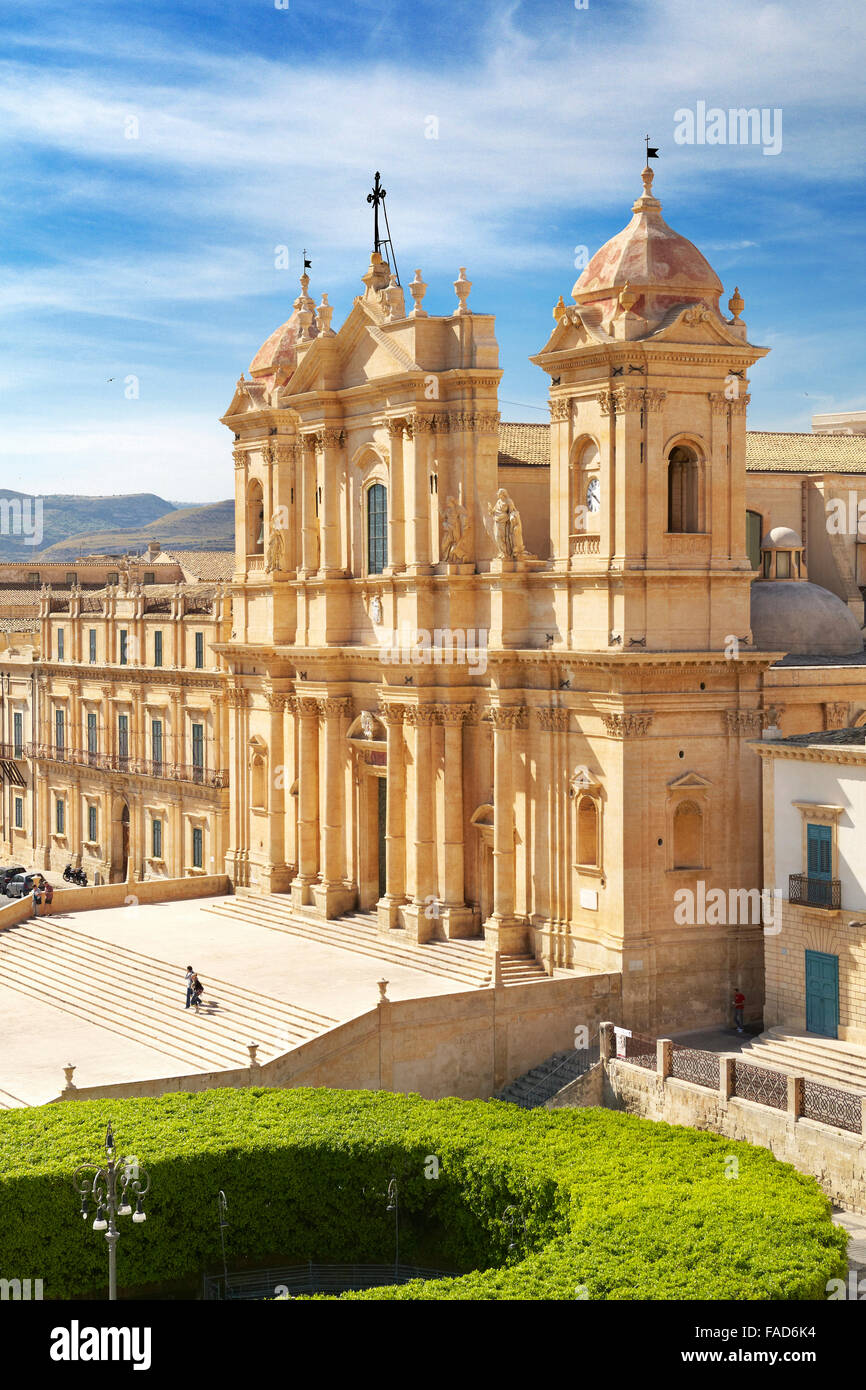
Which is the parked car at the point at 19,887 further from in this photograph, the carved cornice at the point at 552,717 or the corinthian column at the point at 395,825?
the carved cornice at the point at 552,717

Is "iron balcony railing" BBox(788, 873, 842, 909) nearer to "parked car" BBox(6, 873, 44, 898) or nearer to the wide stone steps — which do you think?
the wide stone steps

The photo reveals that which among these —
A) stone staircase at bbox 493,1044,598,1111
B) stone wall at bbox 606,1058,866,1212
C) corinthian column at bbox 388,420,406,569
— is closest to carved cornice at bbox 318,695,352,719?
corinthian column at bbox 388,420,406,569

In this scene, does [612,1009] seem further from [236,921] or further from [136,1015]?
[236,921]

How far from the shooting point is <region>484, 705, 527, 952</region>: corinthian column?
37969mm

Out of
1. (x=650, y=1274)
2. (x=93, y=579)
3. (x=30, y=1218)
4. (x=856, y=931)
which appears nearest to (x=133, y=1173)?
(x=30, y=1218)

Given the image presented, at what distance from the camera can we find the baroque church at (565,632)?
35.6 m

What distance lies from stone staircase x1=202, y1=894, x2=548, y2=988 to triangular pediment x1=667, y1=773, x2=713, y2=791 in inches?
204

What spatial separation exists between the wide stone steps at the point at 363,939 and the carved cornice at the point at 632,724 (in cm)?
593

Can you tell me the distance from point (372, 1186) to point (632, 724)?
39.9ft

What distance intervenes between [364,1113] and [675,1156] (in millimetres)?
5369

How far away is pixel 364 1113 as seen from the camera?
1128 inches

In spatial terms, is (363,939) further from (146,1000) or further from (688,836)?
(688,836)

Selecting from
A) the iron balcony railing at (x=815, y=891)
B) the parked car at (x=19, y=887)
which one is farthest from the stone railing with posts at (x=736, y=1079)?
the parked car at (x=19, y=887)

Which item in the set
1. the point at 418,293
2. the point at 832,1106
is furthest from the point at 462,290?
the point at 832,1106
